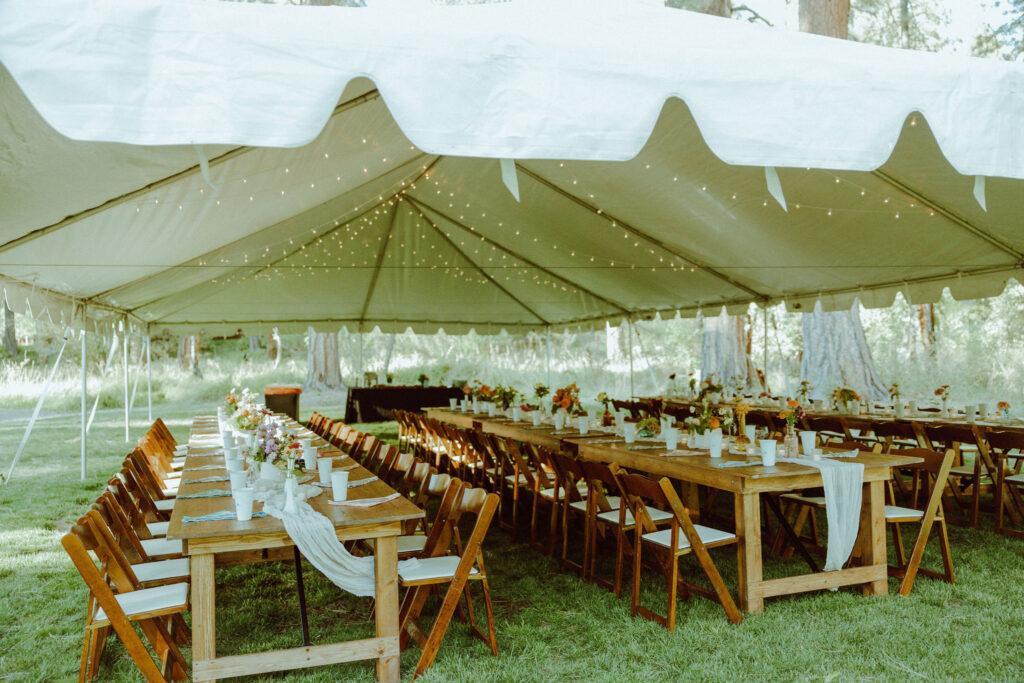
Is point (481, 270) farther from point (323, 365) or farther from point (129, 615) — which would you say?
point (323, 365)

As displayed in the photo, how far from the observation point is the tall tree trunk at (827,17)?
31.6 ft

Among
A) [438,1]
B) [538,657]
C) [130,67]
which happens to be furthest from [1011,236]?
[438,1]

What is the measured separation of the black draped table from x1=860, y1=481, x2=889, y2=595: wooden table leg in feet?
37.6

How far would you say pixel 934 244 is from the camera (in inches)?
261

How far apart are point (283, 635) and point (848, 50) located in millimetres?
3767

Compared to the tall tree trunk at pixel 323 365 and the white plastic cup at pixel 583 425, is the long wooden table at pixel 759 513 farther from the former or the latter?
the tall tree trunk at pixel 323 365

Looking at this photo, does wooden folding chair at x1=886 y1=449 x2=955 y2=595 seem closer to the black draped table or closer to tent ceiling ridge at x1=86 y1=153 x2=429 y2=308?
tent ceiling ridge at x1=86 y1=153 x2=429 y2=308

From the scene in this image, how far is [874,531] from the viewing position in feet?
13.8

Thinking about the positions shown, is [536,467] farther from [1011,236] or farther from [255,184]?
[1011,236]

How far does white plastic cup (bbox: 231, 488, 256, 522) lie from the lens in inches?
129

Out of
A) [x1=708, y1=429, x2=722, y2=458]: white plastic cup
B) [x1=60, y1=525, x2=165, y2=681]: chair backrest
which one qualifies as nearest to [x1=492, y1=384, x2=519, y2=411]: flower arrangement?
[x1=708, y1=429, x2=722, y2=458]: white plastic cup

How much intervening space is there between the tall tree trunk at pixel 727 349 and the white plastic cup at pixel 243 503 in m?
14.3

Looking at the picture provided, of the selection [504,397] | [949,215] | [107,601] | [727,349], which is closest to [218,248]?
[504,397]

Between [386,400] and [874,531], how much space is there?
39.9 feet
